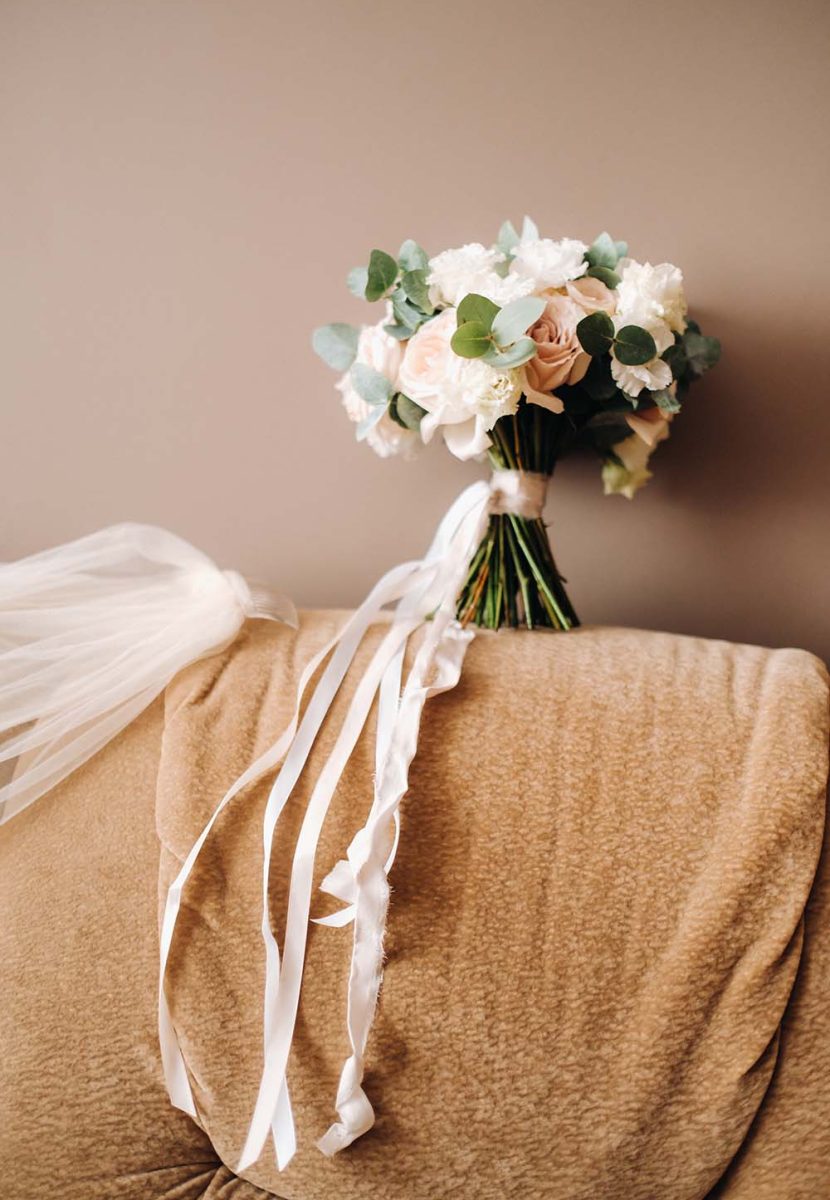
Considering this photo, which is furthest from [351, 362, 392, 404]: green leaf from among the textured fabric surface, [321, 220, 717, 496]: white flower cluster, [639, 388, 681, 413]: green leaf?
the textured fabric surface

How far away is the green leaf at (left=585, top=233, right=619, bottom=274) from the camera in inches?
43.2

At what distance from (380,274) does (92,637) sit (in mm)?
581

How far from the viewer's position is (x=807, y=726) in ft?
2.90

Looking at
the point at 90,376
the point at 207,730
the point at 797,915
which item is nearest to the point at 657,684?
the point at 797,915

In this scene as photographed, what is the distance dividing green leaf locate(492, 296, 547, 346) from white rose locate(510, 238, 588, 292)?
0.17 feet

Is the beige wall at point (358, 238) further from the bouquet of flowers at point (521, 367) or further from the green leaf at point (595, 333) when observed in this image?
the green leaf at point (595, 333)

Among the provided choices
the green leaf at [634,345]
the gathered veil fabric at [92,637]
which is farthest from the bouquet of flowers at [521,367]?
the gathered veil fabric at [92,637]

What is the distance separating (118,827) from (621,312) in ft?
2.73

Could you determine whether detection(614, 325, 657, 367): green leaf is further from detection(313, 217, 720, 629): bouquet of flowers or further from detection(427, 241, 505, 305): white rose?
detection(427, 241, 505, 305): white rose

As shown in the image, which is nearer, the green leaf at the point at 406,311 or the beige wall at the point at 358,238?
the green leaf at the point at 406,311

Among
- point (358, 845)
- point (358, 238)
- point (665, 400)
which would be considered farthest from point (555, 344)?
point (358, 845)

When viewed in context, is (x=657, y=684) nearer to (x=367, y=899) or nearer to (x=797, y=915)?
(x=797, y=915)

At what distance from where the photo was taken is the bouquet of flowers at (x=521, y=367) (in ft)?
3.32

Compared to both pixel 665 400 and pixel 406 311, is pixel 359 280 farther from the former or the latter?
pixel 665 400
